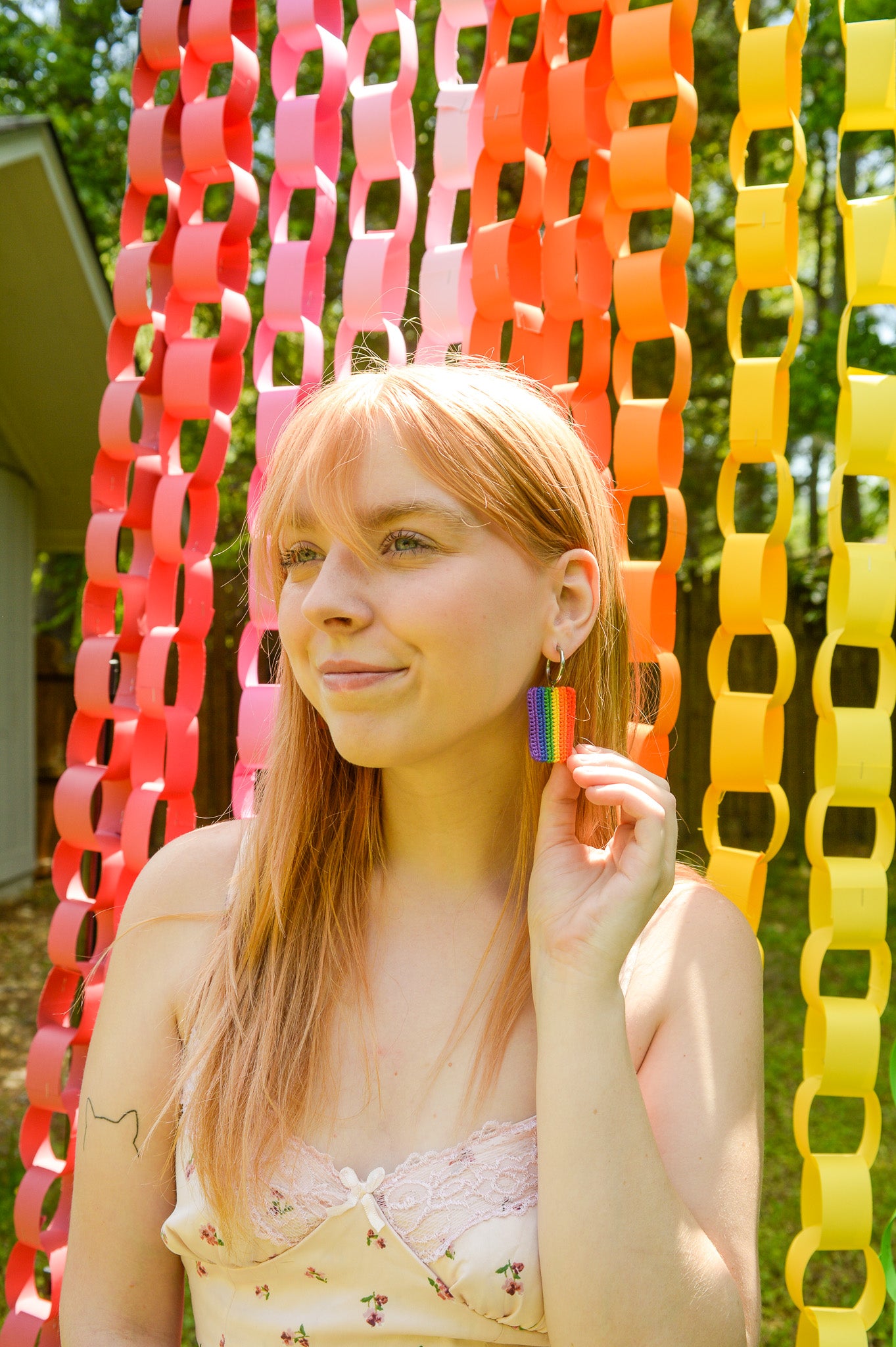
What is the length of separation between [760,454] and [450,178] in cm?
71

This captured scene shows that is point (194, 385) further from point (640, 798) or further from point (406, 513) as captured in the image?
point (640, 798)

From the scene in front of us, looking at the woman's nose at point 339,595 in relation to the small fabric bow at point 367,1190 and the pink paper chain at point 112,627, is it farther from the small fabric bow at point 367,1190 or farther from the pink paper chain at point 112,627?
the pink paper chain at point 112,627

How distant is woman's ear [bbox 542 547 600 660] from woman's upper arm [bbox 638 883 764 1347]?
1.26 feet

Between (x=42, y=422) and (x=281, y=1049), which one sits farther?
(x=42, y=422)

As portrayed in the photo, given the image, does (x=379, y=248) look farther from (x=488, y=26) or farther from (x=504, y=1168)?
(x=504, y=1168)

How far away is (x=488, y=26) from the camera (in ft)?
6.36

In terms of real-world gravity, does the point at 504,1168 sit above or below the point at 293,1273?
→ above

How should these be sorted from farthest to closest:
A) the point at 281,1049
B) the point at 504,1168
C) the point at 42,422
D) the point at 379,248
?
the point at 42,422, the point at 379,248, the point at 281,1049, the point at 504,1168

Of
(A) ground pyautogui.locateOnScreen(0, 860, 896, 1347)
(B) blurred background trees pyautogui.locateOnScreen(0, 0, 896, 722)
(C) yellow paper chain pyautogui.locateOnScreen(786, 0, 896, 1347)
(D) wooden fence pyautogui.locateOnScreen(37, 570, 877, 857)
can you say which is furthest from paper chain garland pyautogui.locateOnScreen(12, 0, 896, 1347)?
(D) wooden fence pyautogui.locateOnScreen(37, 570, 877, 857)

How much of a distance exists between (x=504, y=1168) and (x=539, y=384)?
3.39 feet

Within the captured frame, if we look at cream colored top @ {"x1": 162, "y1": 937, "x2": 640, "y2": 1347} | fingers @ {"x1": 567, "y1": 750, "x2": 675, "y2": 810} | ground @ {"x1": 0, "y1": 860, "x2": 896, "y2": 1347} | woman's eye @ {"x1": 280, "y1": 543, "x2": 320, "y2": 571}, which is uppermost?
woman's eye @ {"x1": 280, "y1": 543, "x2": 320, "y2": 571}

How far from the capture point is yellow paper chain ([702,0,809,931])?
1702 millimetres

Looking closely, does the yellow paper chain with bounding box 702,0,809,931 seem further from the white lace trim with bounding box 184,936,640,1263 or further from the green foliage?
the green foliage

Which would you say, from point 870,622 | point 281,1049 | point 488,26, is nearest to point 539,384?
point 870,622
